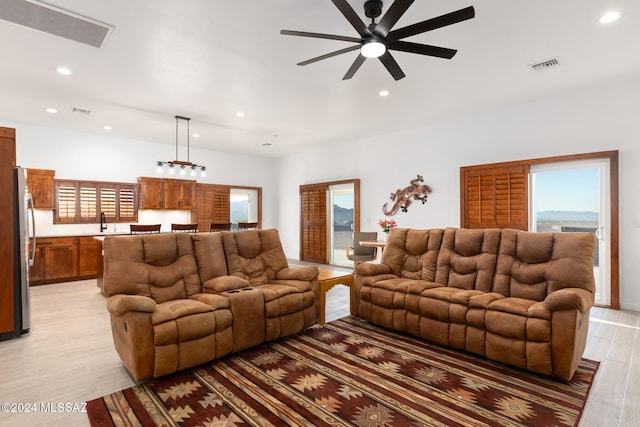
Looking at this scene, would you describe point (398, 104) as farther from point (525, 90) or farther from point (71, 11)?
point (71, 11)

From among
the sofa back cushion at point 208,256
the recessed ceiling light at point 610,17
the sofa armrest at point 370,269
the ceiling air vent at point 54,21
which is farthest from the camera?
the sofa armrest at point 370,269

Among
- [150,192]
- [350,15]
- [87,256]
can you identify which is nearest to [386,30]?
[350,15]

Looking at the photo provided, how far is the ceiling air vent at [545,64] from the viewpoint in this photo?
3.62m

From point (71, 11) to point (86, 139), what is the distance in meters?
4.76

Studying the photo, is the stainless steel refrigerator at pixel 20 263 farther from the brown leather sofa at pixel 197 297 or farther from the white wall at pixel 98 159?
the white wall at pixel 98 159

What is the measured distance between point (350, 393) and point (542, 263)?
2162 millimetres

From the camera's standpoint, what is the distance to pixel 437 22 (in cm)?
231

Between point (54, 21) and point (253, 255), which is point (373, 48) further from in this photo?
point (54, 21)

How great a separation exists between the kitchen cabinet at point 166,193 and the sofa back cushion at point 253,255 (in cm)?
438

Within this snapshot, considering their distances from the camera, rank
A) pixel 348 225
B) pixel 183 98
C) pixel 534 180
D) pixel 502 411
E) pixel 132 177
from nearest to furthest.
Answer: pixel 502 411, pixel 183 98, pixel 534 180, pixel 132 177, pixel 348 225

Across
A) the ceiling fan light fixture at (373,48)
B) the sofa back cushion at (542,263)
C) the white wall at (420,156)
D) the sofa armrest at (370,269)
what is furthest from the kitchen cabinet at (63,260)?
the sofa back cushion at (542,263)

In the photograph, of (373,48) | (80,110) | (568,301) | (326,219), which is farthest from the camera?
(326,219)

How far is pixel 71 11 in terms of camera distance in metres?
2.70

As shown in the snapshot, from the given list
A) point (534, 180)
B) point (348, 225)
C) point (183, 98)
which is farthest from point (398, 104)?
point (348, 225)
